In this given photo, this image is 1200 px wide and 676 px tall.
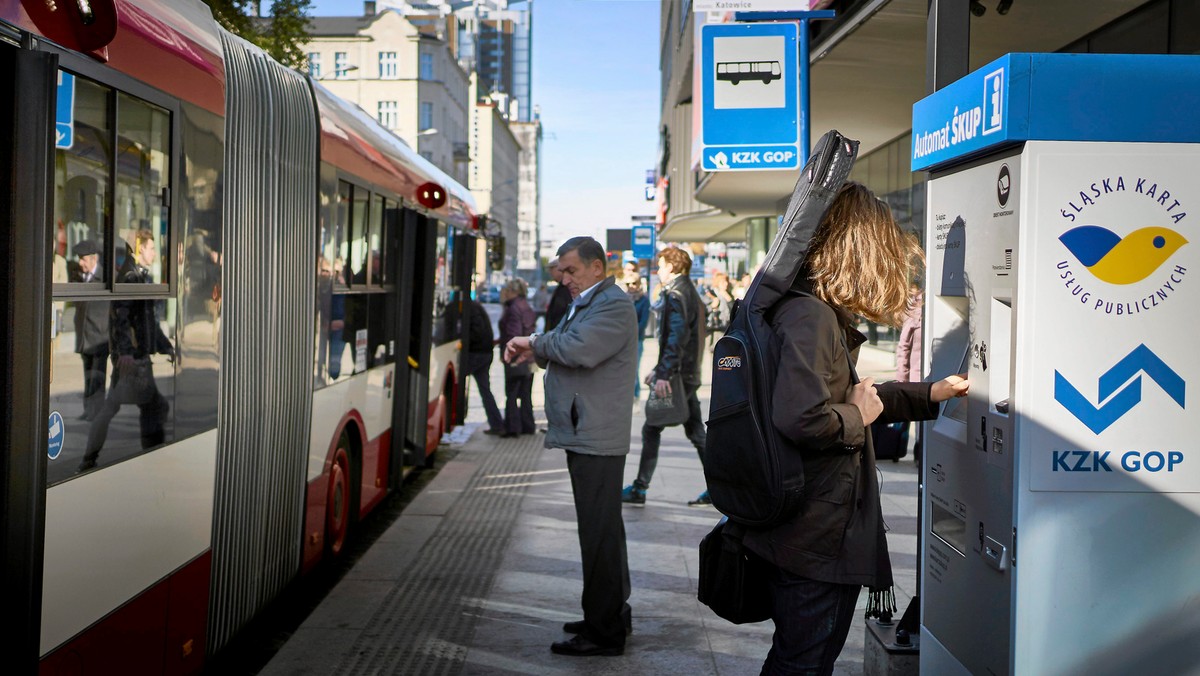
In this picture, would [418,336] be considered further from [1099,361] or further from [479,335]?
[1099,361]

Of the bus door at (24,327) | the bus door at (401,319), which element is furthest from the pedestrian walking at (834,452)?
the bus door at (401,319)

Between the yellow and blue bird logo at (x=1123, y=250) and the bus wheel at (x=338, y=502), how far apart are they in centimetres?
459

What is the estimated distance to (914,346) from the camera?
10.7 metres

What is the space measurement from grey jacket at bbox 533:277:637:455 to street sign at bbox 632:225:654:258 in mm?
30315

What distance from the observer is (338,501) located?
7.40 metres

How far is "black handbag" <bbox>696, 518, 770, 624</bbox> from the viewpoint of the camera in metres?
3.29

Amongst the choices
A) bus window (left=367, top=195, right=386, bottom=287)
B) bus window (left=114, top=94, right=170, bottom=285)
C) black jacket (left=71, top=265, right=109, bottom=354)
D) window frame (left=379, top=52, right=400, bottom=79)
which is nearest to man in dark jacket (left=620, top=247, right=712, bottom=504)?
bus window (left=367, top=195, right=386, bottom=287)

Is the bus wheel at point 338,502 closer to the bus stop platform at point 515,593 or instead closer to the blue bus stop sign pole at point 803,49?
the bus stop platform at point 515,593

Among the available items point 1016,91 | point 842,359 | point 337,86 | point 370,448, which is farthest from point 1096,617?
point 337,86

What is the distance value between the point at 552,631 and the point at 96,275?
3027mm

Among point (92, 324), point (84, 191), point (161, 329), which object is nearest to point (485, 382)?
point (161, 329)

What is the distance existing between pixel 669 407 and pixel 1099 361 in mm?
5270

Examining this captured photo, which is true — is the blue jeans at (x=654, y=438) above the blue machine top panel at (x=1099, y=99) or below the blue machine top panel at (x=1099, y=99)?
below

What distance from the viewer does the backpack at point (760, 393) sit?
3080 mm
